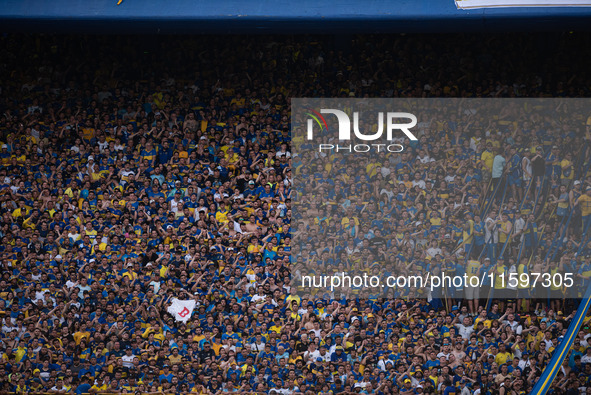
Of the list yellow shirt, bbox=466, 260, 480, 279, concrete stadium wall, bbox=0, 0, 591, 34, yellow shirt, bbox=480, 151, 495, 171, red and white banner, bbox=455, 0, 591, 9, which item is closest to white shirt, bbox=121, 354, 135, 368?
concrete stadium wall, bbox=0, 0, 591, 34

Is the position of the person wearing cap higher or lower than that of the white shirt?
higher

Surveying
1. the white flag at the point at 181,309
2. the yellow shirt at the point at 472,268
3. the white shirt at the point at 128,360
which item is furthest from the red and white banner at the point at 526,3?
the white shirt at the point at 128,360

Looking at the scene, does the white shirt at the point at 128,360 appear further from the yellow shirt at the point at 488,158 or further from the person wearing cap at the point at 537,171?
the person wearing cap at the point at 537,171

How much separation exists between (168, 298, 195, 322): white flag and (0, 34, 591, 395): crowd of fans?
14 centimetres

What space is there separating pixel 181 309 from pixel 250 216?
2.23m

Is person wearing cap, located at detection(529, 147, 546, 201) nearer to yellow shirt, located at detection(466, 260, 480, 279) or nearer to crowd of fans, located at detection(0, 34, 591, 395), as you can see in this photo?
crowd of fans, located at detection(0, 34, 591, 395)

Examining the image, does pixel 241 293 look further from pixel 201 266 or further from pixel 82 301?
pixel 82 301

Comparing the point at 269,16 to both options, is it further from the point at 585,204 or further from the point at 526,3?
the point at 585,204

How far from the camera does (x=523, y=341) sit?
45.4 feet

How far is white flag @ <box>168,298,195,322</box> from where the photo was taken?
14234mm

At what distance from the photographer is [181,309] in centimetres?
1430

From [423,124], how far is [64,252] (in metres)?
7.45

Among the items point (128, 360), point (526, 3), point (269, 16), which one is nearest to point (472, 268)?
point (526, 3)

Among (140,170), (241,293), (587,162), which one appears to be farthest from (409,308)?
(140,170)
